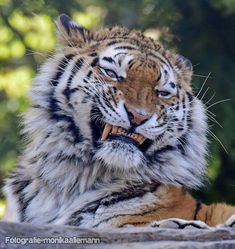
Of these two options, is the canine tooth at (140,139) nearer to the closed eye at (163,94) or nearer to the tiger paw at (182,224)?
the closed eye at (163,94)

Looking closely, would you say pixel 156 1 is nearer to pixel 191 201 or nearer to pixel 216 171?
pixel 216 171

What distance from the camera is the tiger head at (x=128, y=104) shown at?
14.4 feet

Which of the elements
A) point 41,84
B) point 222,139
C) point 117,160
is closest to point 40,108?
point 41,84

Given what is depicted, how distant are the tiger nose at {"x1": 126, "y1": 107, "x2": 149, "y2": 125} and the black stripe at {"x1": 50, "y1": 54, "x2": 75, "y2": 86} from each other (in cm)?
54

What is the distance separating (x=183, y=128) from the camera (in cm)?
468

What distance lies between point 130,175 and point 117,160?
0.48ft

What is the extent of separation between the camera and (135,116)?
14.1 feet

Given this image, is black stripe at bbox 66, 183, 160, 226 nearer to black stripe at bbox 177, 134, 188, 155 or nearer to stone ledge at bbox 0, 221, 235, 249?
black stripe at bbox 177, 134, 188, 155

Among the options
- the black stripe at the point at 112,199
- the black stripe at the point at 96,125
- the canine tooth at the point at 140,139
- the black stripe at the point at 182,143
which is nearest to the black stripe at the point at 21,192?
the black stripe at the point at 112,199

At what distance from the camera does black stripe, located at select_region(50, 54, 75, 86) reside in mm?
4719

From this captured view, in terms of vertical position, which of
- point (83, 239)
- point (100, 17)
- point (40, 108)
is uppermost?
point (100, 17)

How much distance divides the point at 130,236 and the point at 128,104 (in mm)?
815

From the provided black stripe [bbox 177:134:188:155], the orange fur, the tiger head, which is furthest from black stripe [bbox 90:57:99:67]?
the orange fur

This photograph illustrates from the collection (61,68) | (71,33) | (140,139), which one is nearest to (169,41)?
(71,33)
